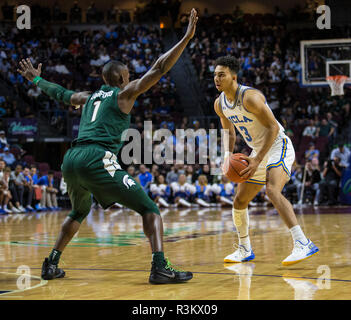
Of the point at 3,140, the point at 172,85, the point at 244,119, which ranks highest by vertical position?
the point at 172,85

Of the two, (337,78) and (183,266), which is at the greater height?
(337,78)

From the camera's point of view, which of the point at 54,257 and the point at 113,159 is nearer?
the point at 113,159

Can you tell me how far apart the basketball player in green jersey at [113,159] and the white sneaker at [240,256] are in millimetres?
1255

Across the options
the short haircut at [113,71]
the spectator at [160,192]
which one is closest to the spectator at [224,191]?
the spectator at [160,192]

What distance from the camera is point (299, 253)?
5.20 meters

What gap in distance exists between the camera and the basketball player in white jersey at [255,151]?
209 inches

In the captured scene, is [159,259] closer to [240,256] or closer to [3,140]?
[240,256]

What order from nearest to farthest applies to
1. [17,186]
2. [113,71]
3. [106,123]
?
[106,123], [113,71], [17,186]

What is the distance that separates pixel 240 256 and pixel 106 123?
6.97 feet

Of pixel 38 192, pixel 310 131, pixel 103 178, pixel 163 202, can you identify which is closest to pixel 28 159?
pixel 38 192

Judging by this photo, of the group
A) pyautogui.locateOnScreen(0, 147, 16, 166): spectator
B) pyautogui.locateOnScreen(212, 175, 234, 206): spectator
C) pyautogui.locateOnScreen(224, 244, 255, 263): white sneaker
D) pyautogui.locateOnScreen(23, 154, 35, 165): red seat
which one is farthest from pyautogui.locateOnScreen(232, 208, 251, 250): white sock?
pyautogui.locateOnScreen(23, 154, 35, 165): red seat

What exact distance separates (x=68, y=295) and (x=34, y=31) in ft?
69.4

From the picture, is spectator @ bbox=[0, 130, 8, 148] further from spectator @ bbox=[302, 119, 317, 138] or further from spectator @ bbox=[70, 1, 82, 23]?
spectator @ bbox=[302, 119, 317, 138]

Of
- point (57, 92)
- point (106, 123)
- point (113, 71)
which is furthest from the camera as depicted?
point (57, 92)
